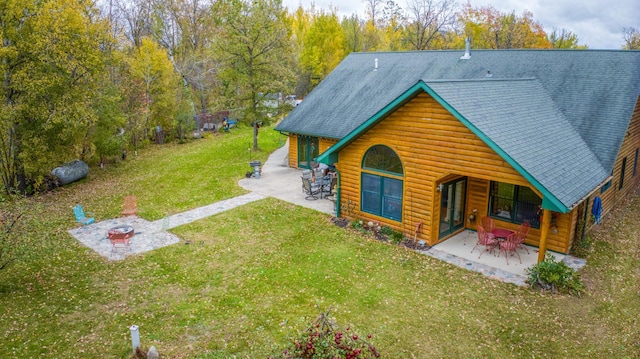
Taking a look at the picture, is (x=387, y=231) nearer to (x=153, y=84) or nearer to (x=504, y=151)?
(x=504, y=151)

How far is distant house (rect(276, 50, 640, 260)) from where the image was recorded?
11.0 metres

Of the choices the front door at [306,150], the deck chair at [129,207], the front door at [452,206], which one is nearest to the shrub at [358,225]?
the front door at [452,206]

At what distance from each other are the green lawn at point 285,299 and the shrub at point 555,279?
0.30 meters

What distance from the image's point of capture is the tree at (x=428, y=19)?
144 feet

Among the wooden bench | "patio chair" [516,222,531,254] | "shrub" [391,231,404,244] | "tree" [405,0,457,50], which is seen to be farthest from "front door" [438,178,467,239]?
"tree" [405,0,457,50]

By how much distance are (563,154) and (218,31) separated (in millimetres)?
33150

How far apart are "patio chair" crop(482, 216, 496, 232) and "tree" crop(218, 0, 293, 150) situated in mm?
15196

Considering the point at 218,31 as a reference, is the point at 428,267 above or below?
below

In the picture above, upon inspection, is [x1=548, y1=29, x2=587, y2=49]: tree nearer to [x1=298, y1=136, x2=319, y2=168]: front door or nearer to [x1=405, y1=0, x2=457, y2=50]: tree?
[x1=405, y1=0, x2=457, y2=50]: tree

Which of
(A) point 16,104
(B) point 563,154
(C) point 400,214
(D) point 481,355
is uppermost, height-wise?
(A) point 16,104

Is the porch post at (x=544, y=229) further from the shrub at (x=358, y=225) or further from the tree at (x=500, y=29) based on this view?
the tree at (x=500, y=29)

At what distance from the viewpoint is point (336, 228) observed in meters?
14.0

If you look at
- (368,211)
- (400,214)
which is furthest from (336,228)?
(400,214)

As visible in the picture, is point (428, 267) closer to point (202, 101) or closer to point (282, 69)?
point (282, 69)
